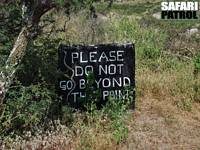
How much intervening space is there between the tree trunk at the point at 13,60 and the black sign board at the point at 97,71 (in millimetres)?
1061

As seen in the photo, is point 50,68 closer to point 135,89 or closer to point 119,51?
point 119,51

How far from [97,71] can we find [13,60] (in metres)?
1.44

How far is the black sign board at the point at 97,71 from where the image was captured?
20.8ft

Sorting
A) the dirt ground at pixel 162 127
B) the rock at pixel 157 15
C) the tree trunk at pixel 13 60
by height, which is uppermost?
the tree trunk at pixel 13 60

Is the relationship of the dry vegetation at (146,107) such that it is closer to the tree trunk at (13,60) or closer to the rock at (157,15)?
the tree trunk at (13,60)

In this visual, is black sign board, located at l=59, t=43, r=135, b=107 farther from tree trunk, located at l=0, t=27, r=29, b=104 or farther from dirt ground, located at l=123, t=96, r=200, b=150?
tree trunk, located at l=0, t=27, r=29, b=104

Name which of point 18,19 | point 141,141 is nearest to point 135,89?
point 141,141

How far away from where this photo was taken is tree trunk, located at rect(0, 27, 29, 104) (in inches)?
206

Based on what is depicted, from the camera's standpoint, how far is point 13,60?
528 centimetres

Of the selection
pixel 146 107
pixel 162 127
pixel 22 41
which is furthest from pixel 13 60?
pixel 146 107

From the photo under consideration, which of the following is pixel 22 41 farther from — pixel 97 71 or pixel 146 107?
pixel 146 107

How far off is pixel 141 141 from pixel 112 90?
34.9 inches

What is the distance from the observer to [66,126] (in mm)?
5895

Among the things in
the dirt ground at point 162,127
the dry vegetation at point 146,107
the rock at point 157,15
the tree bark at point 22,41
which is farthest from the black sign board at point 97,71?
the rock at point 157,15
